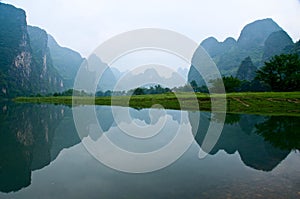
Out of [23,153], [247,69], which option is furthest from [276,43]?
[23,153]

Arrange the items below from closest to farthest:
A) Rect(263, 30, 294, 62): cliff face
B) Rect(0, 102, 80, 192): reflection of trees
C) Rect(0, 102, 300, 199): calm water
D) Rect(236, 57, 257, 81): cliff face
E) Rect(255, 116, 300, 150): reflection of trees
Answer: Rect(0, 102, 300, 199): calm water < Rect(0, 102, 80, 192): reflection of trees < Rect(255, 116, 300, 150): reflection of trees < Rect(236, 57, 257, 81): cliff face < Rect(263, 30, 294, 62): cliff face

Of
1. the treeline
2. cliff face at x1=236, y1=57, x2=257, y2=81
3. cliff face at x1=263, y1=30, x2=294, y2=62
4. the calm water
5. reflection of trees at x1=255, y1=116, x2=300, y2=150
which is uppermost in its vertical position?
cliff face at x1=263, y1=30, x2=294, y2=62

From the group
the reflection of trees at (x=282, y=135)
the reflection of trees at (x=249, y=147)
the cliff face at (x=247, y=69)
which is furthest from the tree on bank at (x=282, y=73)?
the cliff face at (x=247, y=69)

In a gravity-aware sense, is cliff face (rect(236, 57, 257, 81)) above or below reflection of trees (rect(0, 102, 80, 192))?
above

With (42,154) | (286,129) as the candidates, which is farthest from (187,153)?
(286,129)

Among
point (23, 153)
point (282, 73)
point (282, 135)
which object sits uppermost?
point (282, 73)

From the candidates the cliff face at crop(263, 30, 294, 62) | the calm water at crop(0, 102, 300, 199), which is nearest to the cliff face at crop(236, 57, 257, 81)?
the cliff face at crop(263, 30, 294, 62)

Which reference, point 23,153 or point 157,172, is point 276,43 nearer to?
point 157,172

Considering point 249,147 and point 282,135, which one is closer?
point 249,147

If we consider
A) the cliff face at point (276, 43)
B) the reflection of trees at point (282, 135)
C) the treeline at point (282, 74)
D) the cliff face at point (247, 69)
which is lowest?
the reflection of trees at point (282, 135)

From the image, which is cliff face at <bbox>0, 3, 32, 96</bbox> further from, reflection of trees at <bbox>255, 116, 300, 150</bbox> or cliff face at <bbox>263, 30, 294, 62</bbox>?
reflection of trees at <bbox>255, 116, 300, 150</bbox>

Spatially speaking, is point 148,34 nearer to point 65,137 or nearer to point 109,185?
point 65,137

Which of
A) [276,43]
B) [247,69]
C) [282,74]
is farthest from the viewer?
[276,43]

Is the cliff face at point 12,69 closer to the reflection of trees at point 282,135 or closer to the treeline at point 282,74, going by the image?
the treeline at point 282,74
